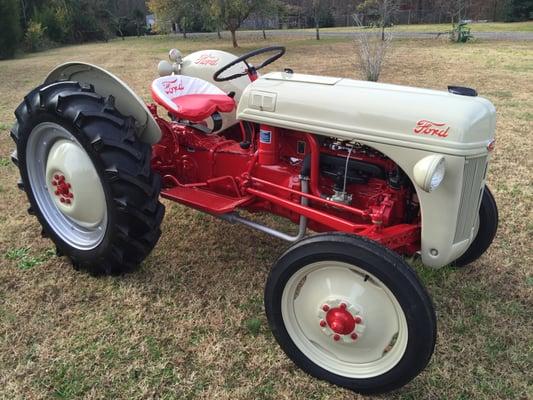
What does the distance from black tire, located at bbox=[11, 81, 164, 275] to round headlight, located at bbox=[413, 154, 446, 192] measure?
1383mm

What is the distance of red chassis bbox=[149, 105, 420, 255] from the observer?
2273 millimetres

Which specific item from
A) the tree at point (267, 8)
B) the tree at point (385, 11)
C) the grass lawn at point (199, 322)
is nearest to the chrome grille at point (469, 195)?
the grass lawn at point (199, 322)

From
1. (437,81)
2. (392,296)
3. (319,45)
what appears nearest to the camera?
(392,296)

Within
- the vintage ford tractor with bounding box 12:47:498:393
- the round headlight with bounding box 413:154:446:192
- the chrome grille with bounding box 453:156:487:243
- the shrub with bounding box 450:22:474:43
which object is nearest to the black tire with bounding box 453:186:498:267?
the vintage ford tractor with bounding box 12:47:498:393

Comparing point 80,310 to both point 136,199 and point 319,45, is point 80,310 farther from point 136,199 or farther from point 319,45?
point 319,45

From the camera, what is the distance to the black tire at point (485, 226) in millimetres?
2644

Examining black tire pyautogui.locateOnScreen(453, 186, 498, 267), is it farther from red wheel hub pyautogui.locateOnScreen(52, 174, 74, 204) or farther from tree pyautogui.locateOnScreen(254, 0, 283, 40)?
tree pyautogui.locateOnScreen(254, 0, 283, 40)

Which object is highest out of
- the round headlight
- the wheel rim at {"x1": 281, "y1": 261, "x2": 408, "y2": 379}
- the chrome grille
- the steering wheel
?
the steering wheel

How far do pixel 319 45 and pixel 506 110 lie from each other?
13.0m

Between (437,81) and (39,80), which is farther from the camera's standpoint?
(39,80)

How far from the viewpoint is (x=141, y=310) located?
2586 millimetres

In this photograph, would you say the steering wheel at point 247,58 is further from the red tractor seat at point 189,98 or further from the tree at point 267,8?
the tree at point 267,8

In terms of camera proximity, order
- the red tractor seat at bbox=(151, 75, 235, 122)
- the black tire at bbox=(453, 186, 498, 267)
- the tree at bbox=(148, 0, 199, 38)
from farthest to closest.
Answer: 1. the tree at bbox=(148, 0, 199, 38)
2. the red tractor seat at bbox=(151, 75, 235, 122)
3. the black tire at bbox=(453, 186, 498, 267)

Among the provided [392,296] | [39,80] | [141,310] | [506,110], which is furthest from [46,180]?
[39,80]
